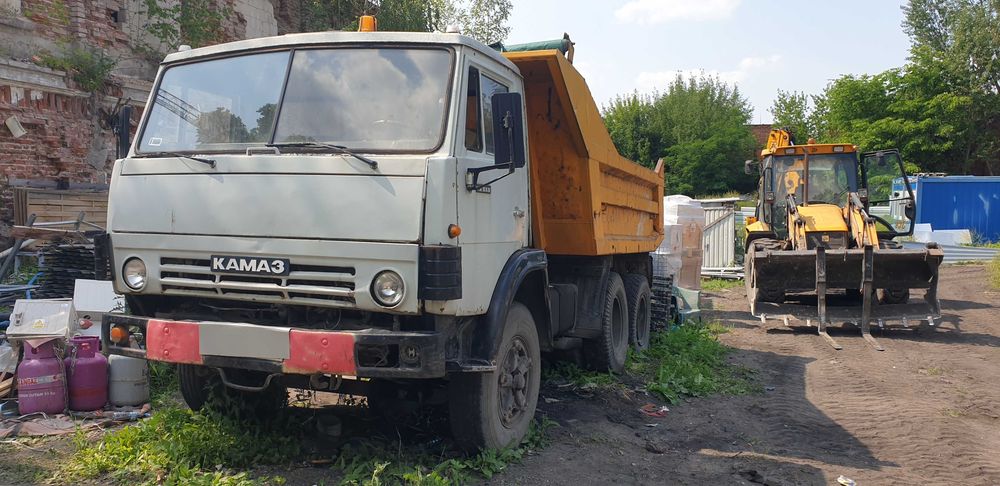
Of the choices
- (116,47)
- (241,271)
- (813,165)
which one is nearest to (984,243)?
(813,165)

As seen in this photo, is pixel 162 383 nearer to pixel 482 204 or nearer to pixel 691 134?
pixel 482 204

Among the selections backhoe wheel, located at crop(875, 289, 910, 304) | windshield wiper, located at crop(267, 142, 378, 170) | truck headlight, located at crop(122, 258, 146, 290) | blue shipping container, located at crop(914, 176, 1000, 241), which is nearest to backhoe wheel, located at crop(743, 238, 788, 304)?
backhoe wheel, located at crop(875, 289, 910, 304)

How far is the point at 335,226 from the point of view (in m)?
3.82

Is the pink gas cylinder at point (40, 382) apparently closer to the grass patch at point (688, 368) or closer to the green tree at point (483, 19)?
the grass patch at point (688, 368)

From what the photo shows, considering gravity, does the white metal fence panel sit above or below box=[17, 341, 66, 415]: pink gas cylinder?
above

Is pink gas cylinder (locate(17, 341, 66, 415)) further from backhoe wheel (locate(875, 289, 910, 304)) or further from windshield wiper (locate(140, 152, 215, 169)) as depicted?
backhoe wheel (locate(875, 289, 910, 304))

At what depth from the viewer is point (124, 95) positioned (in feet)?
38.6

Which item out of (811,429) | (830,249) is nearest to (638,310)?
(811,429)

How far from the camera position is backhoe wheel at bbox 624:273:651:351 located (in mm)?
7910

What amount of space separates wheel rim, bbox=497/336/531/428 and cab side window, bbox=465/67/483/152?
1.22m

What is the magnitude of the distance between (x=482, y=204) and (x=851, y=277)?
751 cm

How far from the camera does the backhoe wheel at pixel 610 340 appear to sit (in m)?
6.87

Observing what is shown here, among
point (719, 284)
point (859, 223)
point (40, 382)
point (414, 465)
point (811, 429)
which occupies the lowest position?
point (811, 429)

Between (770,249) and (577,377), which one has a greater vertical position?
(770,249)
